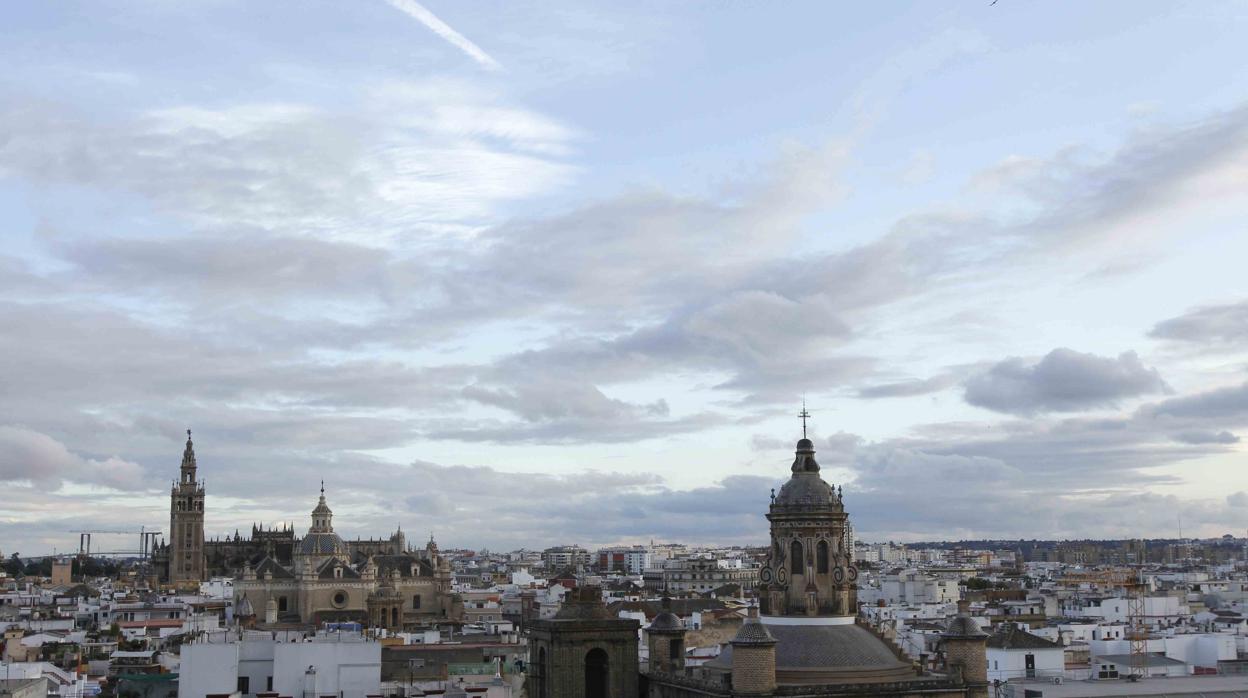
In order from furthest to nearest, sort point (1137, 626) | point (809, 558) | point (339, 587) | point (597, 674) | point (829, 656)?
1. point (339, 587)
2. point (1137, 626)
3. point (597, 674)
4. point (809, 558)
5. point (829, 656)

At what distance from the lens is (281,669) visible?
47.6 m

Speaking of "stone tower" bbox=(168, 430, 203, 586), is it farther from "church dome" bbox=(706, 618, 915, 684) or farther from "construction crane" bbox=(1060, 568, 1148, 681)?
"church dome" bbox=(706, 618, 915, 684)

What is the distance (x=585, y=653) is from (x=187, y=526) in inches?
4447

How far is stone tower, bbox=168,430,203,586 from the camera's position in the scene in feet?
470

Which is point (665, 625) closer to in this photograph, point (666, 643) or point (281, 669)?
point (666, 643)

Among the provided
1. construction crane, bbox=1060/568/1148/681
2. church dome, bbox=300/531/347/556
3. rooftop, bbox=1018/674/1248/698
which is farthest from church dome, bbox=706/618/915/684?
church dome, bbox=300/531/347/556

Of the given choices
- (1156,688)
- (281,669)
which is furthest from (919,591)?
(281,669)

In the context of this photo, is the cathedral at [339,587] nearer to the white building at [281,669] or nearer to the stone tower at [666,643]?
the white building at [281,669]

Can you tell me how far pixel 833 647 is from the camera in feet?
124

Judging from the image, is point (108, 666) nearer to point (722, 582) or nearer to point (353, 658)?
point (353, 658)

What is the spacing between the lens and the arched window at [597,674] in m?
40.6

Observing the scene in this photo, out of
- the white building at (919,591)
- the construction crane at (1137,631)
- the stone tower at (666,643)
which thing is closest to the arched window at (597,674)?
the stone tower at (666,643)

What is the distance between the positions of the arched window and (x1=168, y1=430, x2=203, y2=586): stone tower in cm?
11027

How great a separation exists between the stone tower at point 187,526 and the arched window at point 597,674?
362 ft
